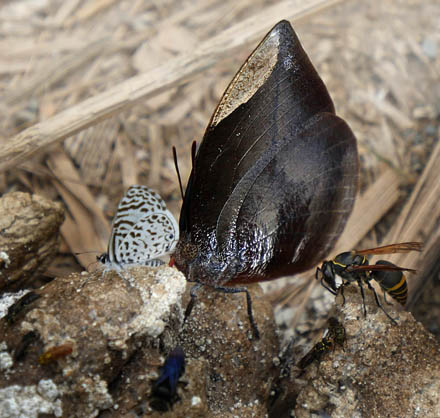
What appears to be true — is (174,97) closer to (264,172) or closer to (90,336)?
(264,172)

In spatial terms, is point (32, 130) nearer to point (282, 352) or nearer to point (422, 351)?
point (282, 352)

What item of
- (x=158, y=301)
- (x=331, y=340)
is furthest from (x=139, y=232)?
(x=331, y=340)

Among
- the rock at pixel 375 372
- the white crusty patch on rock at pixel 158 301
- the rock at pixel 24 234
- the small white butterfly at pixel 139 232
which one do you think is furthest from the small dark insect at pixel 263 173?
the rock at pixel 24 234

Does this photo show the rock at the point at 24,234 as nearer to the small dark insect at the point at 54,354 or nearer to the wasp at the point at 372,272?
the small dark insect at the point at 54,354

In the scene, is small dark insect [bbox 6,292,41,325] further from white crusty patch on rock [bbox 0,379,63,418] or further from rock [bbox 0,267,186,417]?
white crusty patch on rock [bbox 0,379,63,418]

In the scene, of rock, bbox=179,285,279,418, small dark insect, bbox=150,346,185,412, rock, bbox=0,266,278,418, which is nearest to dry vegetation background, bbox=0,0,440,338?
rock, bbox=179,285,279,418

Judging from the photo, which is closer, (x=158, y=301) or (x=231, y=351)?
(x=158, y=301)

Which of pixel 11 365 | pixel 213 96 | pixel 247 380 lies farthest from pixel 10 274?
pixel 213 96
